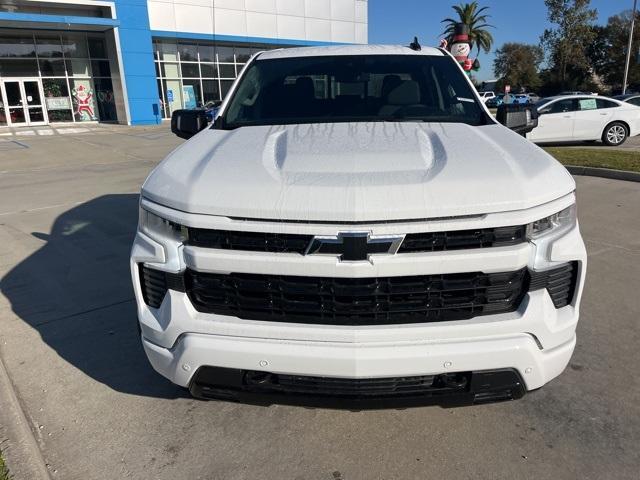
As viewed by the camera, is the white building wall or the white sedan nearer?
the white sedan

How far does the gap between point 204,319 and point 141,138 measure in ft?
67.1

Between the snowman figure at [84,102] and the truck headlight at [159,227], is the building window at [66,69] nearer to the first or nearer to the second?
the snowman figure at [84,102]

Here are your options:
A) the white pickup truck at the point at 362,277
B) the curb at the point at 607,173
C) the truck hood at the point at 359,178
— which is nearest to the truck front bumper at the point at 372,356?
the white pickup truck at the point at 362,277

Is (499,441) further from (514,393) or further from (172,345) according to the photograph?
(172,345)

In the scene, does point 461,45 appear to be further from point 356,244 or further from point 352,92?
point 356,244

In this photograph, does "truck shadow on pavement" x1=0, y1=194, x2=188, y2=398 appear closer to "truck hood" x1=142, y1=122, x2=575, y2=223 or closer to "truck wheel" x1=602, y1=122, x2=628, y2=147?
"truck hood" x1=142, y1=122, x2=575, y2=223

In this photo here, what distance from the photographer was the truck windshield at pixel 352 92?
337cm

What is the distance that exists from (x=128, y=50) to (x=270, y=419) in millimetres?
27762

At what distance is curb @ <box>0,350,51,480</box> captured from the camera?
2381 millimetres

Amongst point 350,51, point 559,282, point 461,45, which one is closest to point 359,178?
point 559,282

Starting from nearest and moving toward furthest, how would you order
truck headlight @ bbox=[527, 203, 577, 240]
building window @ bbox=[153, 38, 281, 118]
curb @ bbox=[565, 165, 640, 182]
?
1. truck headlight @ bbox=[527, 203, 577, 240]
2. curb @ bbox=[565, 165, 640, 182]
3. building window @ bbox=[153, 38, 281, 118]

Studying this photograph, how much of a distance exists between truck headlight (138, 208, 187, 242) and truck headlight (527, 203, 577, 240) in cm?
148

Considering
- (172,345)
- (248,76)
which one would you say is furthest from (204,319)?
(248,76)

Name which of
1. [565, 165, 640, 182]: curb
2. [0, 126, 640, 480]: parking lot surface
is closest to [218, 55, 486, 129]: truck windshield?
[0, 126, 640, 480]: parking lot surface
